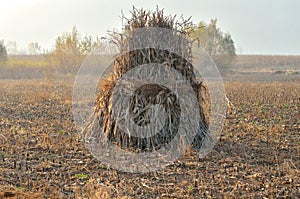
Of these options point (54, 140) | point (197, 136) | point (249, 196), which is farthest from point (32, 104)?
point (249, 196)

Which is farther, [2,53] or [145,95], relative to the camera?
[2,53]

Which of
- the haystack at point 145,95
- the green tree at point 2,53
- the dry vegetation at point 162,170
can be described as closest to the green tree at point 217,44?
the green tree at point 2,53

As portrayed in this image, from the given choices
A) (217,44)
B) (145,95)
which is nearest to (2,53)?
(217,44)

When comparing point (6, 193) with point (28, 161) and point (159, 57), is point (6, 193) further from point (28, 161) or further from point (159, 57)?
point (159, 57)

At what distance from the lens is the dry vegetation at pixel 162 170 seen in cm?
586

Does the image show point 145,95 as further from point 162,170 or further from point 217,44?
point 217,44

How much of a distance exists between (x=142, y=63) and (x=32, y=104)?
7.74 m

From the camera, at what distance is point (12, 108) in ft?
45.6

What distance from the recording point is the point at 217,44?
134 ft

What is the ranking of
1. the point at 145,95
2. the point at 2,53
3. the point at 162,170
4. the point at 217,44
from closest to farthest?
the point at 162,170
the point at 145,95
the point at 2,53
the point at 217,44

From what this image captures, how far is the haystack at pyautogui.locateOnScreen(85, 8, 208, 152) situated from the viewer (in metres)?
8.22

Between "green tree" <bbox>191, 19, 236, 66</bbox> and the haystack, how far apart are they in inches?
1272

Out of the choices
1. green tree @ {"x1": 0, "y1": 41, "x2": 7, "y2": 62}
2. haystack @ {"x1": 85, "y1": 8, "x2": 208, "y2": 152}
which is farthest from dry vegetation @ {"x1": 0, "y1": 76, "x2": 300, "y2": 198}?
green tree @ {"x1": 0, "y1": 41, "x2": 7, "y2": 62}

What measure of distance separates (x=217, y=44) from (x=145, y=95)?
33.8m
